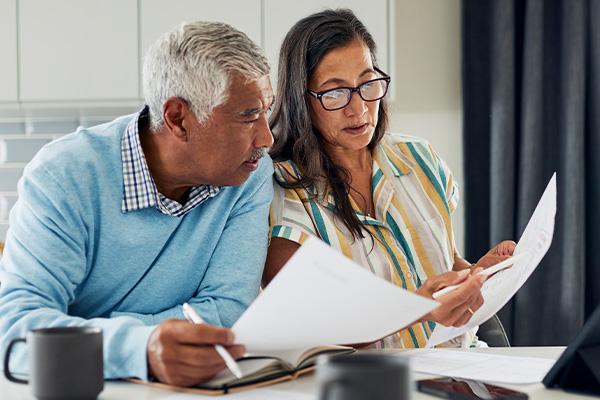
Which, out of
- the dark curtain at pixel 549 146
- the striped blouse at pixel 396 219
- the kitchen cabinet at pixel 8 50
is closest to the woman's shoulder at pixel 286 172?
the striped blouse at pixel 396 219

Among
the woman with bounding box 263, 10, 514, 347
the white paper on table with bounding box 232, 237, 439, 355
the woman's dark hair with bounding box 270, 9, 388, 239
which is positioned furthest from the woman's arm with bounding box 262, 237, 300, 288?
the white paper on table with bounding box 232, 237, 439, 355

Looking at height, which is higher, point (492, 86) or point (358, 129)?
point (492, 86)

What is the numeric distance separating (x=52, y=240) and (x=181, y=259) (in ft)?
0.81

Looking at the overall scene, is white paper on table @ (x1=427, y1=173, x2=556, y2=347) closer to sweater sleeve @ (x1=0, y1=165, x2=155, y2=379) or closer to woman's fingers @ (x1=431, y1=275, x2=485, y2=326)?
woman's fingers @ (x1=431, y1=275, x2=485, y2=326)

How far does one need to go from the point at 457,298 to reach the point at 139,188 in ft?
1.99

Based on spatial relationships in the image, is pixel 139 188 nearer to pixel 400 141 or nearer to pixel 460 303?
pixel 460 303

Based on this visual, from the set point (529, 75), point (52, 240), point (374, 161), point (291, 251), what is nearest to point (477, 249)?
point (529, 75)

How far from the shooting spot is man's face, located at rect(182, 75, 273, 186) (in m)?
1.51

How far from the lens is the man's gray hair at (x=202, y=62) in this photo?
1.46 m

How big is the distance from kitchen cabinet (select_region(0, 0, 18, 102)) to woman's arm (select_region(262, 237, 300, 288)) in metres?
1.62

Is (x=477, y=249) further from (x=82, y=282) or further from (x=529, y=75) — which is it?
(x=82, y=282)

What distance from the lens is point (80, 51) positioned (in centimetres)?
298

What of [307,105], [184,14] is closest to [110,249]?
[307,105]

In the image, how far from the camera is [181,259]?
1.54 metres
